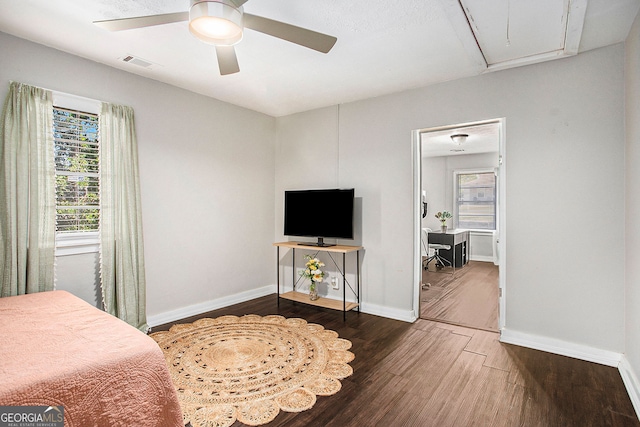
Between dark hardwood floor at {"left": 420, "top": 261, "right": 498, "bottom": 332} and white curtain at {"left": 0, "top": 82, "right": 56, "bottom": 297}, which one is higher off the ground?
white curtain at {"left": 0, "top": 82, "right": 56, "bottom": 297}

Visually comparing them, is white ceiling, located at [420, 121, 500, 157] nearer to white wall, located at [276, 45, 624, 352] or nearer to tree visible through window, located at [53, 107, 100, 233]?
white wall, located at [276, 45, 624, 352]

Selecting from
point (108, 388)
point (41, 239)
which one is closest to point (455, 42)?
point (108, 388)

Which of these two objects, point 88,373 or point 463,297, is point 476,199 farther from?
point 88,373

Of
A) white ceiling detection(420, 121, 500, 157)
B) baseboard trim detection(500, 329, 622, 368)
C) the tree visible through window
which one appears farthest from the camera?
white ceiling detection(420, 121, 500, 157)

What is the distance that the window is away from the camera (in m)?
7.80

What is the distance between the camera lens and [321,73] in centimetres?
332

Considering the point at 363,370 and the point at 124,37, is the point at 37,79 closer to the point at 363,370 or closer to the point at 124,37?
the point at 124,37

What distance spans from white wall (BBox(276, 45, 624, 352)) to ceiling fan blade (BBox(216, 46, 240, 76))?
2.14 metres

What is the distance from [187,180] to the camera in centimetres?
384

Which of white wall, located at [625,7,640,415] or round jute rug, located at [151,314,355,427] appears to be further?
white wall, located at [625,7,640,415]

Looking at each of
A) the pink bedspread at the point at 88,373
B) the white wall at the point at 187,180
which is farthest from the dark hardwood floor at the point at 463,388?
the white wall at the point at 187,180

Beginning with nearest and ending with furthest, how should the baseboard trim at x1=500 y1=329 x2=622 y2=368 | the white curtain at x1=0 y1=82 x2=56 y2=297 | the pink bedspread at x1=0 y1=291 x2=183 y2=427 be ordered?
the pink bedspread at x1=0 y1=291 x2=183 y2=427, the white curtain at x1=0 y1=82 x2=56 y2=297, the baseboard trim at x1=500 y1=329 x2=622 y2=368

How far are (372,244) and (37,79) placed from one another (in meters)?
3.52

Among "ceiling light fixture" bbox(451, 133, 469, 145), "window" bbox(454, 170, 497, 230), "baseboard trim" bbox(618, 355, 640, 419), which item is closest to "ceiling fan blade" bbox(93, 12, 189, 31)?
"baseboard trim" bbox(618, 355, 640, 419)
